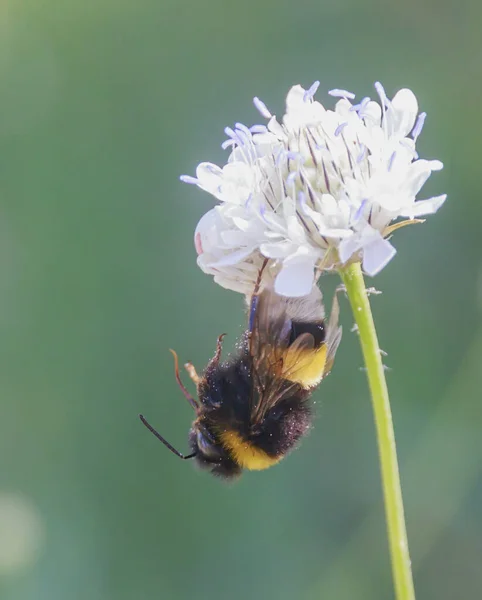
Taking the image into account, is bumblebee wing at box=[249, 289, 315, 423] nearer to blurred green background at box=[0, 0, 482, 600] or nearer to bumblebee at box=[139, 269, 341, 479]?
bumblebee at box=[139, 269, 341, 479]

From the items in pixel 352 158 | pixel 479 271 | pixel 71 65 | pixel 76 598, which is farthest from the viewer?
pixel 71 65

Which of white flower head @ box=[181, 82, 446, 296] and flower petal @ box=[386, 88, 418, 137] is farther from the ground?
flower petal @ box=[386, 88, 418, 137]

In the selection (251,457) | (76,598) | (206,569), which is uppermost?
(251,457)

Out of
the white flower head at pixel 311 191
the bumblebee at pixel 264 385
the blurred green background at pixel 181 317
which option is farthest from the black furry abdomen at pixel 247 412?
the blurred green background at pixel 181 317

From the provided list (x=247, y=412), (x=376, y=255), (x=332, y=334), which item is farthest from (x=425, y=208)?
(x=247, y=412)

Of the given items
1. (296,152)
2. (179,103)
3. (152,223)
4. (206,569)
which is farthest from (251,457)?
(179,103)

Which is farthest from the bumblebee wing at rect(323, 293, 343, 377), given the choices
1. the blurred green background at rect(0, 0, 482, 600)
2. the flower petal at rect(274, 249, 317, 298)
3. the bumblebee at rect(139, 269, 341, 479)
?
the blurred green background at rect(0, 0, 482, 600)

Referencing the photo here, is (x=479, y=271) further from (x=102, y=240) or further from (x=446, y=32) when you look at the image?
(x=102, y=240)
